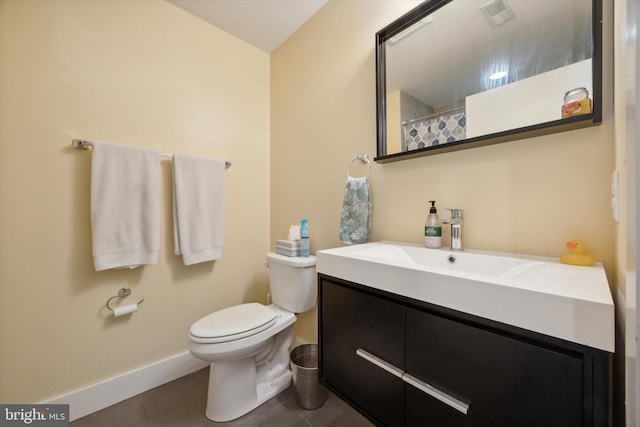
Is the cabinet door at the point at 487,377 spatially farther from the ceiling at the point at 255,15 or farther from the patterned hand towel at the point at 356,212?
the ceiling at the point at 255,15

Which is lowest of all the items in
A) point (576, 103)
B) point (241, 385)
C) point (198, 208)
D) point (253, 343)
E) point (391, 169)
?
point (241, 385)

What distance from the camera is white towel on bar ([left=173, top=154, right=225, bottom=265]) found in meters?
1.48

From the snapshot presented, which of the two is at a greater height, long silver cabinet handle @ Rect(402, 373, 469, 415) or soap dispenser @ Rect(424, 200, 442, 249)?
soap dispenser @ Rect(424, 200, 442, 249)

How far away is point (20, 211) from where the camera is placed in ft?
3.68

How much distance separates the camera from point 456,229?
3.14 ft

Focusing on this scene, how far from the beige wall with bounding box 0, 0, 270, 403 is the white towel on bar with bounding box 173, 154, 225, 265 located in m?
0.11

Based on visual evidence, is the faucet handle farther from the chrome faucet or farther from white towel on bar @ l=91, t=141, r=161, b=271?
white towel on bar @ l=91, t=141, r=161, b=271

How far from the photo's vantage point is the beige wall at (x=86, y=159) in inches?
43.9

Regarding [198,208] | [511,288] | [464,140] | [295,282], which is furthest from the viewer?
[198,208]

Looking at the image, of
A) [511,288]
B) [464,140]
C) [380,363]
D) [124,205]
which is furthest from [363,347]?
[124,205]

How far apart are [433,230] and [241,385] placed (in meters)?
1.18

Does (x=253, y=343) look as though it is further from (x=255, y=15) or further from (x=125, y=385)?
(x=255, y=15)

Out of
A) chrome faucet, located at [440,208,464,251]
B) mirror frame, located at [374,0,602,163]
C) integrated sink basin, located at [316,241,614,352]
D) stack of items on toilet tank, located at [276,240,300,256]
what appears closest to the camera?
integrated sink basin, located at [316,241,614,352]

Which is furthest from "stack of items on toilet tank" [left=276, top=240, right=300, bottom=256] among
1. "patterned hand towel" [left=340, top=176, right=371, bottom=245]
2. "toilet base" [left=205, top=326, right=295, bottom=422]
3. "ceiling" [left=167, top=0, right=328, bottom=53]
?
"ceiling" [left=167, top=0, right=328, bottom=53]
